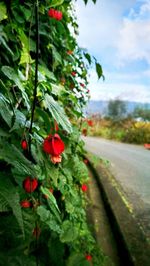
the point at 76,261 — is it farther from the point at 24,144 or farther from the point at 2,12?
the point at 2,12

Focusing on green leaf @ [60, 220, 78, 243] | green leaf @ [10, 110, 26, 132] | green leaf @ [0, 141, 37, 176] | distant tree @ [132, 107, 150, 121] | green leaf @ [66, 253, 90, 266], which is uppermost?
distant tree @ [132, 107, 150, 121]

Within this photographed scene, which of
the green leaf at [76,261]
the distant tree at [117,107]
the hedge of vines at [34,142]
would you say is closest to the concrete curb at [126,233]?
the hedge of vines at [34,142]

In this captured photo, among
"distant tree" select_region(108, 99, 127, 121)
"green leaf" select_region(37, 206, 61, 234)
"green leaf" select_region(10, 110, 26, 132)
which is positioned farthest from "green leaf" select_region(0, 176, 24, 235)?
"distant tree" select_region(108, 99, 127, 121)

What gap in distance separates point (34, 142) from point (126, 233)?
1752mm

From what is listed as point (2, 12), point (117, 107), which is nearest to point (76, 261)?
point (2, 12)

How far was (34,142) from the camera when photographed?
2.89 feet

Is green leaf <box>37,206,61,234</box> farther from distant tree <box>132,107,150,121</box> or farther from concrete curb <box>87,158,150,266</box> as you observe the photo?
distant tree <box>132,107,150,121</box>

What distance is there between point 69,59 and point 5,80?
37.4 inches

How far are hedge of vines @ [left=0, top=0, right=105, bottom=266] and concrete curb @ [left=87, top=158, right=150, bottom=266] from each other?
0.21 meters

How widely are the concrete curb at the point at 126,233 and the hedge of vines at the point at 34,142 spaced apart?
0.21m

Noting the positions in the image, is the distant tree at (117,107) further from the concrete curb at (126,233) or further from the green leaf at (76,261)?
the green leaf at (76,261)

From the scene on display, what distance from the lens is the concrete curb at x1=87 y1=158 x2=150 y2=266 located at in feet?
6.63

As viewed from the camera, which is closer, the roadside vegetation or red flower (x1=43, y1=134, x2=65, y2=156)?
red flower (x1=43, y1=134, x2=65, y2=156)

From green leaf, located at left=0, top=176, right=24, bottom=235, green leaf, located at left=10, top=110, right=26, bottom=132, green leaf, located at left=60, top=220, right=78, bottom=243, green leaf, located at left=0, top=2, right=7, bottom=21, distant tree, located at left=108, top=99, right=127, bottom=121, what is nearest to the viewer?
green leaf, located at left=0, top=176, right=24, bottom=235
